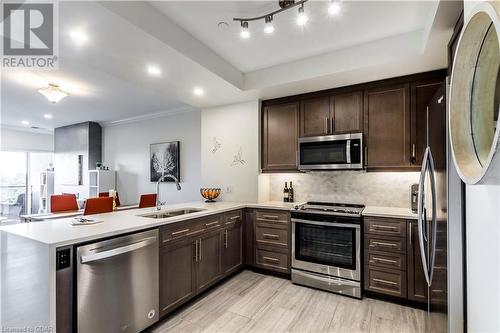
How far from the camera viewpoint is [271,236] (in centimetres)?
328

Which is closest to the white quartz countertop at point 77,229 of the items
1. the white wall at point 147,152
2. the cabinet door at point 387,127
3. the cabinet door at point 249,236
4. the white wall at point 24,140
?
the cabinet door at point 249,236

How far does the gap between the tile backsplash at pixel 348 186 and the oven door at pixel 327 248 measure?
2.44ft

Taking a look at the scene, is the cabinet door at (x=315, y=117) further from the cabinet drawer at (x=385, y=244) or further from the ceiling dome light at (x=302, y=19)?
the cabinet drawer at (x=385, y=244)

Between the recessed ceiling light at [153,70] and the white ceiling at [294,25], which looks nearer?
the white ceiling at [294,25]

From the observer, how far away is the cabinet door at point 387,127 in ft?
9.26

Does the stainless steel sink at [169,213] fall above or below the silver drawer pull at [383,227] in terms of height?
above

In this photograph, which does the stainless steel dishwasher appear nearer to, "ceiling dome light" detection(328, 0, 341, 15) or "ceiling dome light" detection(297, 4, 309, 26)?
"ceiling dome light" detection(297, 4, 309, 26)

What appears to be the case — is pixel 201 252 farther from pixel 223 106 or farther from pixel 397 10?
pixel 397 10

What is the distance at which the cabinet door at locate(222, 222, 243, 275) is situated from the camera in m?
3.08

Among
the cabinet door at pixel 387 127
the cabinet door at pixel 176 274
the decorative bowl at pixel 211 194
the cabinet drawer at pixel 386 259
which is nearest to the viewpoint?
the cabinet door at pixel 176 274

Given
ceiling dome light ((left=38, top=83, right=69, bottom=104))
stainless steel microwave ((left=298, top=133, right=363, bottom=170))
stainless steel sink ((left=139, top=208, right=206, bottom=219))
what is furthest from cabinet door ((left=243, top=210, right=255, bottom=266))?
ceiling dome light ((left=38, top=83, right=69, bottom=104))

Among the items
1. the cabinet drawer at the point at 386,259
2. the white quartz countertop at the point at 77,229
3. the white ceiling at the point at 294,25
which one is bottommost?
the cabinet drawer at the point at 386,259

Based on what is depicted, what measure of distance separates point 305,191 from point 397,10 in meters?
2.42

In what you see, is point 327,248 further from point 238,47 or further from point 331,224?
point 238,47
